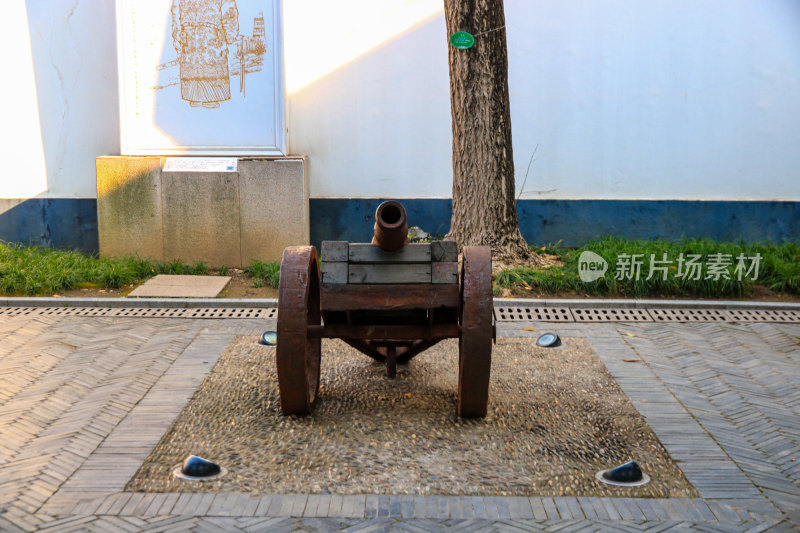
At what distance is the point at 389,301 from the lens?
423cm

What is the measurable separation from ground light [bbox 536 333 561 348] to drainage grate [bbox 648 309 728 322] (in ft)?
3.86

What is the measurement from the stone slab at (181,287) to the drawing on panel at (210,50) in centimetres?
187

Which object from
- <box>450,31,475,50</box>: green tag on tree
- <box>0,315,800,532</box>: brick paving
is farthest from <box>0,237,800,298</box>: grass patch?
<box>450,31,475,50</box>: green tag on tree

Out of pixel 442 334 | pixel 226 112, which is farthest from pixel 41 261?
pixel 442 334

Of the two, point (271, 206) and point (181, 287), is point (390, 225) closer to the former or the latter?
point (181, 287)

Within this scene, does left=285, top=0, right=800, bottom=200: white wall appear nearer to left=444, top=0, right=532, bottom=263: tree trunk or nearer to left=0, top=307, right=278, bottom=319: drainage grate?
left=444, top=0, right=532, bottom=263: tree trunk

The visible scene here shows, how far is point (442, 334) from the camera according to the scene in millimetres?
4324

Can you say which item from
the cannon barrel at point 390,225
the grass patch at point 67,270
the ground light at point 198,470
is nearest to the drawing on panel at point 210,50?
the grass patch at point 67,270

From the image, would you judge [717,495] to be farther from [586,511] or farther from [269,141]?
[269,141]

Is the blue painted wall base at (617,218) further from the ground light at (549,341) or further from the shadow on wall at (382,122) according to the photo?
the ground light at (549,341)

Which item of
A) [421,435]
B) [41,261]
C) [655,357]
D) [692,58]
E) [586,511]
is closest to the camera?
[586,511]

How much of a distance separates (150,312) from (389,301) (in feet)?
10.2

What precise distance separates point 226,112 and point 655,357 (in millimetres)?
5020

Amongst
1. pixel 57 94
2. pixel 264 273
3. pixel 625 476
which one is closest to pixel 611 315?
pixel 625 476
